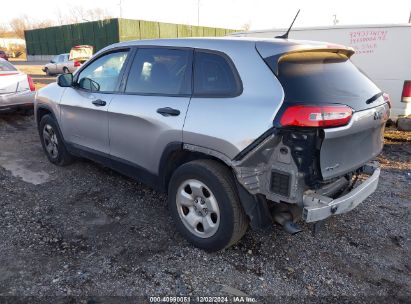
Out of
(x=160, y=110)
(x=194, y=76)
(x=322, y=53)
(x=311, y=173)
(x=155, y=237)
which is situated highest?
(x=322, y=53)

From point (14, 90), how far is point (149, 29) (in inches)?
1020

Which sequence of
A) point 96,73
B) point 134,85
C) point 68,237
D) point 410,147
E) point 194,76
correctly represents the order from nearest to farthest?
1. point 194,76
2. point 68,237
3. point 134,85
4. point 96,73
5. point 410,147

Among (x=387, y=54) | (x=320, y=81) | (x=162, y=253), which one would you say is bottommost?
(x=162, y=253)

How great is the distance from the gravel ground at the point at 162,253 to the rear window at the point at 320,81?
1.37 m

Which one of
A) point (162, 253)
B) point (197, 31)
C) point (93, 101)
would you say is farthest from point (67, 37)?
point (162, 253)

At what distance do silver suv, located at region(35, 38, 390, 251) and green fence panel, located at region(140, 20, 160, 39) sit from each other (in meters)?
29.1

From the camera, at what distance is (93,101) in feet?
12.8

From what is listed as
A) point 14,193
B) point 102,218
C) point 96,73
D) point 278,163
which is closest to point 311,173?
point 278,163

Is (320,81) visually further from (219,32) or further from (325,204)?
(219,32)

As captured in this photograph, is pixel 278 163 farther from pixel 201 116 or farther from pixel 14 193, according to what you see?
pixel 14 193

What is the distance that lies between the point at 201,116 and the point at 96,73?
1942mm

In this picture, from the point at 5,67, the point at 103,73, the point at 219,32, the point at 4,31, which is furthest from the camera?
the point at 4,31

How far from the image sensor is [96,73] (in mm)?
4109

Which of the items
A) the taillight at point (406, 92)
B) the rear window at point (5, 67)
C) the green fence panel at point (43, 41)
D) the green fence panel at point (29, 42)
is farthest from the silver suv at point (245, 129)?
the green fence panel at point (29, 42)
